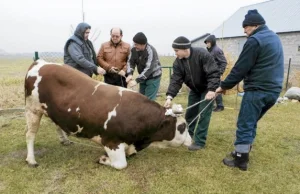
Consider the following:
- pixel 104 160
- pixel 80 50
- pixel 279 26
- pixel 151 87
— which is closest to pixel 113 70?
pixel 80 50

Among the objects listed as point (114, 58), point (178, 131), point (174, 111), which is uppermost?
point (114, 58)

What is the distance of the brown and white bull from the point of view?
373cm

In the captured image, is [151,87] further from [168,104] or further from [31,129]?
[31,129]

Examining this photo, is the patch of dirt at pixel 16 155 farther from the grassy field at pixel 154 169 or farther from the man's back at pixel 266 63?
the man's back at pixel 266 63

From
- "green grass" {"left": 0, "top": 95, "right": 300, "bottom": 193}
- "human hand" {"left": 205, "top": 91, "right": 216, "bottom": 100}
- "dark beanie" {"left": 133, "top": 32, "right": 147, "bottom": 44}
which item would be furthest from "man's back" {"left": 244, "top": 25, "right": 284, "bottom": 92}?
"dark beanie" {"left": 133, "top": 32, "right": 147, "bottom": 44}

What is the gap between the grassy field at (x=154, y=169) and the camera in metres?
3.42

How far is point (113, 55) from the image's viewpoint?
5.22m

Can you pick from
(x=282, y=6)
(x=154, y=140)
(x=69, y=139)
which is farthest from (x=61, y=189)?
(x=282, y=6)

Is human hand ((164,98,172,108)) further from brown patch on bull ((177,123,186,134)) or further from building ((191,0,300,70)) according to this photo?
building ((191,0,300,70))

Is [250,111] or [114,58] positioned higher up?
[114,58]

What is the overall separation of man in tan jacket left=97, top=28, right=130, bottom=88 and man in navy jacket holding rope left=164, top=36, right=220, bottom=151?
112cm

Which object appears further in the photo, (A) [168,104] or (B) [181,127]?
(A) [168,104]

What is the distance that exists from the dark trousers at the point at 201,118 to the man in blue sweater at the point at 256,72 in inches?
28.7

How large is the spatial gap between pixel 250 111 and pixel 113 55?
102 inches
